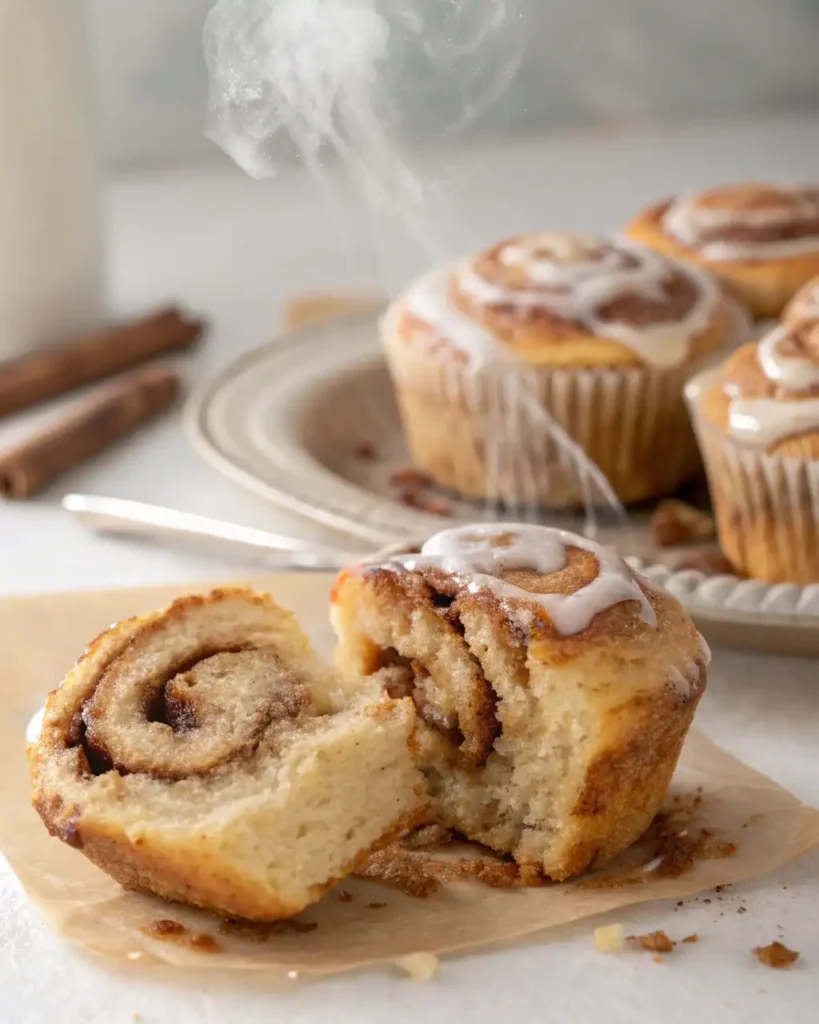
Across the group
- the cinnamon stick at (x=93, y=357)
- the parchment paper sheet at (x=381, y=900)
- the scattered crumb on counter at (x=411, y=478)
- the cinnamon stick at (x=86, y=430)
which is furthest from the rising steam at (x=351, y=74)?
the cinnamon stick at (x=93, y=357)

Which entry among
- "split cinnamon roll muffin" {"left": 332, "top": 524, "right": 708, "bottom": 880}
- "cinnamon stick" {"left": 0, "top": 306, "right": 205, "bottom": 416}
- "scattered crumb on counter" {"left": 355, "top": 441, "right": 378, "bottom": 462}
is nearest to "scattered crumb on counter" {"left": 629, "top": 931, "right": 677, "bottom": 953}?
"split cinnamon roll muffin" {"left": 332, "top": 524, "right": 708, "bottom": 880}

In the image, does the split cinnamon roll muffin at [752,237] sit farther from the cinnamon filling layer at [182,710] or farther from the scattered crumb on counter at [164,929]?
the scattered crumb on counter at [164,929]

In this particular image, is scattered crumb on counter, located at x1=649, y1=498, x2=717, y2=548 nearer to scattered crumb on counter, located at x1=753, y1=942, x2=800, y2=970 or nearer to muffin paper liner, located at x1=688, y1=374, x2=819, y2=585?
muffin paper liner, located at x1=688, y1=374, x2=819, y2=585

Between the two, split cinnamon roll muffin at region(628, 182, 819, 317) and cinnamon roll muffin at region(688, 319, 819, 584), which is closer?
cinnamon roll muffin at region(688, 319, 819, 584)

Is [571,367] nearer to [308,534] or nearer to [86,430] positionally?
[308,534]

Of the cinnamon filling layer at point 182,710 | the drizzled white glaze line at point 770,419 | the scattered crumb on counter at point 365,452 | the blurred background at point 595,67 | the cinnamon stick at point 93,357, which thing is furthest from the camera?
the blurred background at point 595,67

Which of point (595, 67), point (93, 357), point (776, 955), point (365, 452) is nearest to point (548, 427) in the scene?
point (365, 452)
